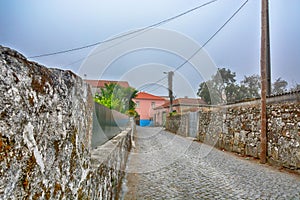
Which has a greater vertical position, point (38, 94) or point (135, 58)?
point (135, 58)

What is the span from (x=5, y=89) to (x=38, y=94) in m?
0.17

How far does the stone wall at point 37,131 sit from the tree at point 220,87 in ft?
79.1

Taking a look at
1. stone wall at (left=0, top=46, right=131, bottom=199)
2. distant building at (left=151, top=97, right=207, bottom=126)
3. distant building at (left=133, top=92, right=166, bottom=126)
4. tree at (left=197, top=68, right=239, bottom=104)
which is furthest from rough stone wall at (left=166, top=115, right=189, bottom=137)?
distant building at (left=133, top=92, right=166, bottom=126)

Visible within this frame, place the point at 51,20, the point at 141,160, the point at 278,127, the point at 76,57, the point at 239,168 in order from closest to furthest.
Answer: the point at 239,168 < the point at 278,127 < the point at 141,160 < the point at 51,20 < the point at 76,57

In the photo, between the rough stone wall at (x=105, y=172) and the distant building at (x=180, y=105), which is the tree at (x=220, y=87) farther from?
the rough stone wall at (x=105, y=172)

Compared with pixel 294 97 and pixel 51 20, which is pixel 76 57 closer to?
Result: pixel 51 20

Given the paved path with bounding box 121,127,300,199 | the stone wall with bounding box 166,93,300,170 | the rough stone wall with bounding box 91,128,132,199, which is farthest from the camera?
the stone wall with bounding box 166,93,300,170

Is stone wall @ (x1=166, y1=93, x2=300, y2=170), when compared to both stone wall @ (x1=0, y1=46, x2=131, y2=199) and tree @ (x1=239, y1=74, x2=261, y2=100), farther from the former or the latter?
tree @ (x1=239, y1=74, x2=261, y2=100)

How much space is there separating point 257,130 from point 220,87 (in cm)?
2007

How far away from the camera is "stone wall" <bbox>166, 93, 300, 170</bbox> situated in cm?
555

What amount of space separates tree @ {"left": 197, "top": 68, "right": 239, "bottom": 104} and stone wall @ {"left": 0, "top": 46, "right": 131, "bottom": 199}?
24096mm

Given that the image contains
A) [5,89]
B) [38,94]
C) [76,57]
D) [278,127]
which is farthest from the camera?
[76,57]

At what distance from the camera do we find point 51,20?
11.9 m

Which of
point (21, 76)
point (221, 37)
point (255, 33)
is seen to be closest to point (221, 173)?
point (21, 76)
